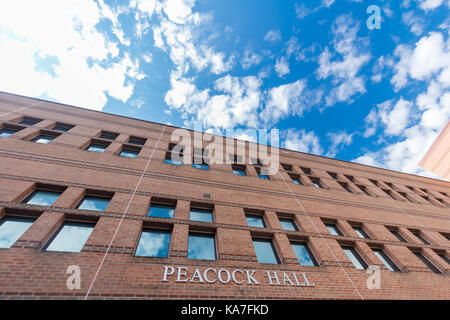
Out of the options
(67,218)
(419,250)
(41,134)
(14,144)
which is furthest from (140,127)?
(419,250)

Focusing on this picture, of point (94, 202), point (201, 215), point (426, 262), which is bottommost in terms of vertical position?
point (426, 262)

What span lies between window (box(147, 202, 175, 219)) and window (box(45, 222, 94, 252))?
6.29 feet

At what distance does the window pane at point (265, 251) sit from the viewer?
7.15 meters

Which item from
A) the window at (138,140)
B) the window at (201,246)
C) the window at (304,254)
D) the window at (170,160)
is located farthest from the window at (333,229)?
the window at (138,140)

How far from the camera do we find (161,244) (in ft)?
22.0

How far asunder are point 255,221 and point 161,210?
3901 mm

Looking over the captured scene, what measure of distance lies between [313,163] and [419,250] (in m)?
7.37

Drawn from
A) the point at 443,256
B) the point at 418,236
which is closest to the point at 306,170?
the point at 418,236

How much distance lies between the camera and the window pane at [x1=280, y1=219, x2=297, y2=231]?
8902 millimetres

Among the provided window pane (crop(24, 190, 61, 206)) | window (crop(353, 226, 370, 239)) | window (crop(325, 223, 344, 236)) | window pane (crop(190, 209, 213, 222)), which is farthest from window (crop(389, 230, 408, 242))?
window pane (crop(24, 190, 61, 206))

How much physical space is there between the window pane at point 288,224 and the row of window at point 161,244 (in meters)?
0.70

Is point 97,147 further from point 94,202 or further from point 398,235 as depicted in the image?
point 398,235

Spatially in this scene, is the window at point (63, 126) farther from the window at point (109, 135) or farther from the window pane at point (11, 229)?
the window pane at point (11, 229)

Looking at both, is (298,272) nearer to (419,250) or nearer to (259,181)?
(259,181)
